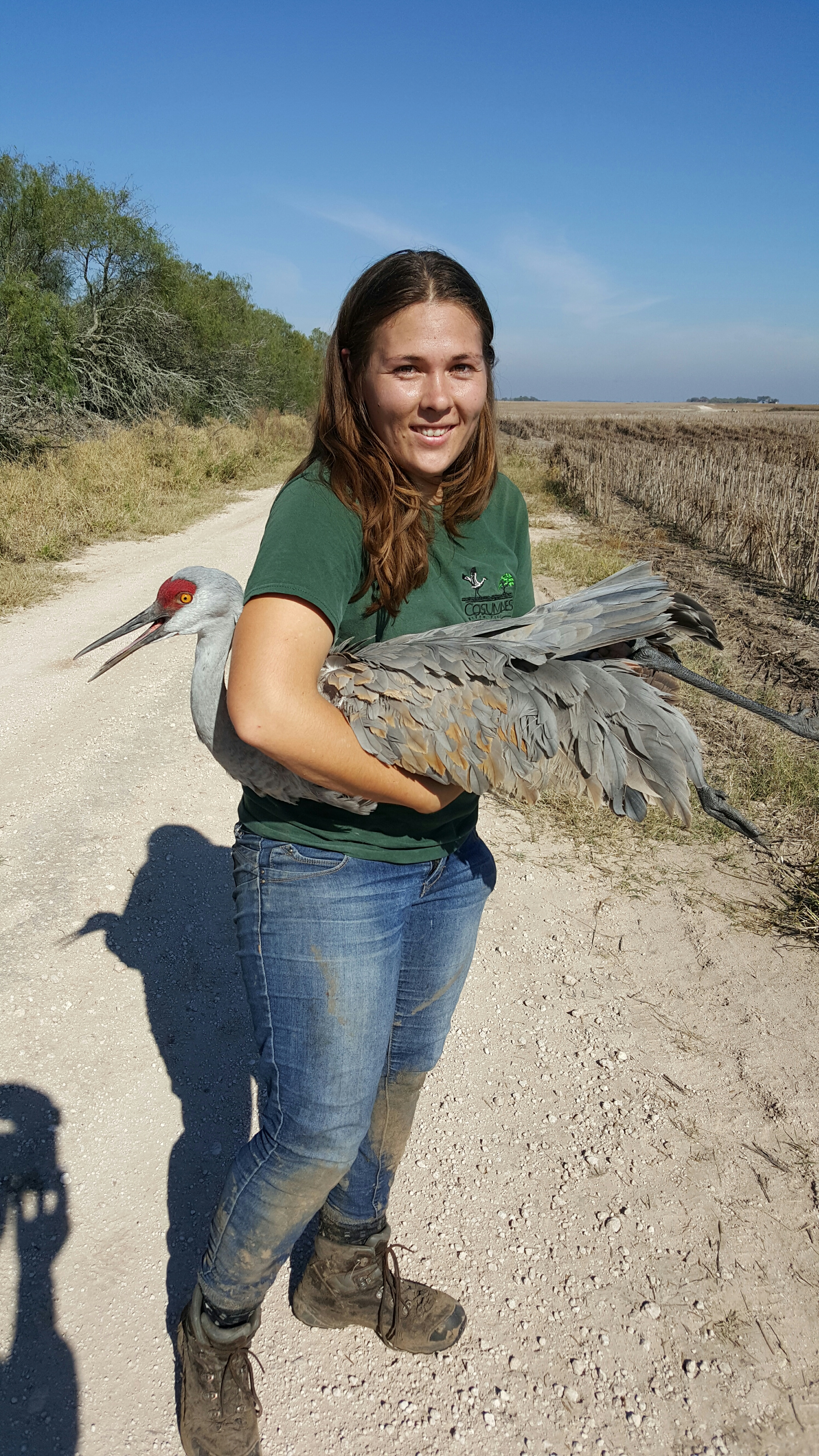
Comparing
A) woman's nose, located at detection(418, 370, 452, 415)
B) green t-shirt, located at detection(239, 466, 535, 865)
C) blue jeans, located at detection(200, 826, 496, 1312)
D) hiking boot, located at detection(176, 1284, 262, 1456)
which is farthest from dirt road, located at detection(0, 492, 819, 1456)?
woman's nose, located at detection(418, 370, 452, 415)

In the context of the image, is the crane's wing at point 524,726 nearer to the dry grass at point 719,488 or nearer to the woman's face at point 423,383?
the woman's face at point 423,383

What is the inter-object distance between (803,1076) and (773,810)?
7.27 feet

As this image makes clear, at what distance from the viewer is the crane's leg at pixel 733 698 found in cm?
201

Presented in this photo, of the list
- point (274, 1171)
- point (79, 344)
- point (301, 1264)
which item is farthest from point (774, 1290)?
point (79, 344)

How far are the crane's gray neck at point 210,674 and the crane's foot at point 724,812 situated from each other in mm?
1306

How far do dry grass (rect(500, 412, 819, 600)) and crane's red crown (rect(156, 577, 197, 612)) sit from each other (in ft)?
34.3

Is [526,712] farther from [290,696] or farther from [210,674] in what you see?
[210,674]

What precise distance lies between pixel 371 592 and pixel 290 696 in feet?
1.38

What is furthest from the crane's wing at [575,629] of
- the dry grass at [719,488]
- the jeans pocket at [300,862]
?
the dry grass at [719,488]

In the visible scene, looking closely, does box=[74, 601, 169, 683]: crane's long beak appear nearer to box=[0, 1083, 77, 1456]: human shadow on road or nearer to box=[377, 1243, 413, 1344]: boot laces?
box=[0, 1083, 77, 1456]: human shadow on road

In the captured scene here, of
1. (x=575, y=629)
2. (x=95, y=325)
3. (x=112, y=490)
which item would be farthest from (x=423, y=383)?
(x=95, y=325)

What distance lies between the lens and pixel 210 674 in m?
2.26

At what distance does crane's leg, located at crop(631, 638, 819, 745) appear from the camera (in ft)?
6.60

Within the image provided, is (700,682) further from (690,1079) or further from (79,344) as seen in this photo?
(79,344)
